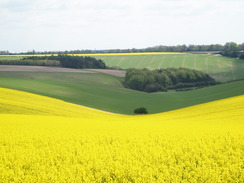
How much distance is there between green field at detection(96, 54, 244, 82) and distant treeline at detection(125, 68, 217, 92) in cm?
674

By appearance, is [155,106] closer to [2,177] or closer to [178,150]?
[178,150]

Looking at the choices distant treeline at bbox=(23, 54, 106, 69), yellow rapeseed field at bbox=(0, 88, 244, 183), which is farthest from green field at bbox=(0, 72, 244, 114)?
distant treeline at bbox=(23, 54, 106, 69)

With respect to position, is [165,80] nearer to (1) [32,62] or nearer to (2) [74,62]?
(2) [74,62]

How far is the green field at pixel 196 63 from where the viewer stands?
94856 mm

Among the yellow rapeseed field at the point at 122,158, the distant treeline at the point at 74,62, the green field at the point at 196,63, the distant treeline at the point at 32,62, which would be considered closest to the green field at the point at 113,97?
the distant treeline at the point at 32,62

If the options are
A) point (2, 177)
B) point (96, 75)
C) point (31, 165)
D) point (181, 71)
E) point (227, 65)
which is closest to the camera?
point (2, 177)

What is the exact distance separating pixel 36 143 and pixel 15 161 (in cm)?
295

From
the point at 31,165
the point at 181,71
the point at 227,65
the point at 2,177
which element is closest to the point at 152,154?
the point at 31,165

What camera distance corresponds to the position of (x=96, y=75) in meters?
82.6

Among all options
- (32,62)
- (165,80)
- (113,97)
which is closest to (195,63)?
(165,80)

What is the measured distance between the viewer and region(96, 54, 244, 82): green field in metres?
94.9

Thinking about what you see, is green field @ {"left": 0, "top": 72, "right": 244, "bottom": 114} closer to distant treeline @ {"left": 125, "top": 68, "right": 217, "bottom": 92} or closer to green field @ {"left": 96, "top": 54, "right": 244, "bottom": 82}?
distant treeline @ {"left": 125, "top": 68, "right": 217, "bottom": 92}

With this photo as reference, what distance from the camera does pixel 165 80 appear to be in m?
82.8

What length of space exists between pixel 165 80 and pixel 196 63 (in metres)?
34.5
